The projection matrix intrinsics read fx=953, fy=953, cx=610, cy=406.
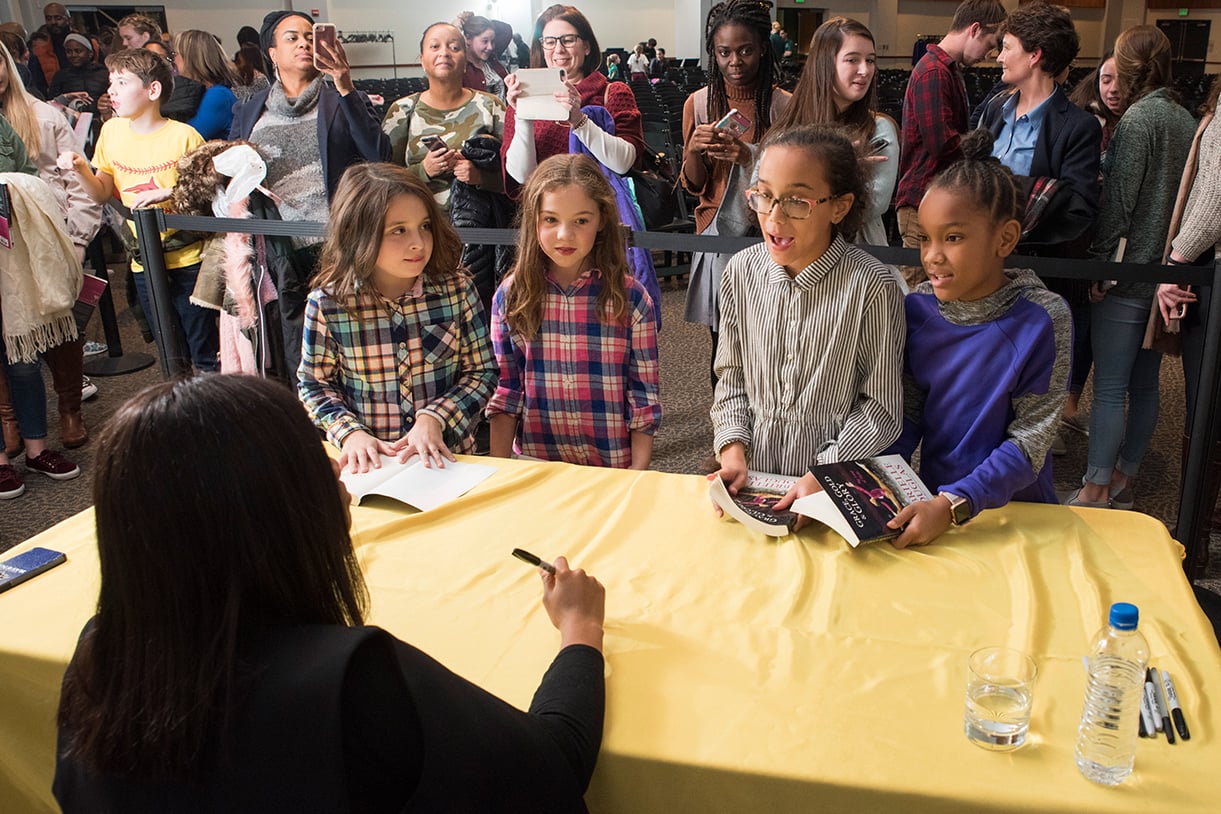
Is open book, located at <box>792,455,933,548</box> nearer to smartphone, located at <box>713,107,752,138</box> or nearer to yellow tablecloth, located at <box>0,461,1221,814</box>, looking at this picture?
yellow tablecloth, located at <box>0,461,1221,814</box>

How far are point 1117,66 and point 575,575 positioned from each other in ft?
10.0

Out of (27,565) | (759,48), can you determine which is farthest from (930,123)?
(27,565)

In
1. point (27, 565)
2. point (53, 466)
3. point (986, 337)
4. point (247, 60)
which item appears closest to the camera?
point (27, 565)

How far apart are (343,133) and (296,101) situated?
0.25 meters

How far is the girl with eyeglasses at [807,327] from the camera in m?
1.84

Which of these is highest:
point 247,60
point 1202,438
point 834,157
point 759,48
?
point 247,60

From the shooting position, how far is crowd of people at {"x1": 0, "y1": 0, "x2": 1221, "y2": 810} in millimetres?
877

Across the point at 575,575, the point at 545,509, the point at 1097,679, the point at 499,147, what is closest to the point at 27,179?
the point at 499,147

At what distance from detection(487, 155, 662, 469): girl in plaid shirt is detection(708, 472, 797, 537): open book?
0.65 meters

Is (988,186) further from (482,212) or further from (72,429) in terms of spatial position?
(72,429)

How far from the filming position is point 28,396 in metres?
3.56

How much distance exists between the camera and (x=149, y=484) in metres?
0.84

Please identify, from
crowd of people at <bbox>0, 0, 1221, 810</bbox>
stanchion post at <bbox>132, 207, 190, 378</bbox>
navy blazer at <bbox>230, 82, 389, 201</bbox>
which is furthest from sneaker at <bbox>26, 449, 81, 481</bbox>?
navy blazer at <bbox>230, 82, 389, 201</bbox>

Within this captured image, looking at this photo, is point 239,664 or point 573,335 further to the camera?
point 573,335
